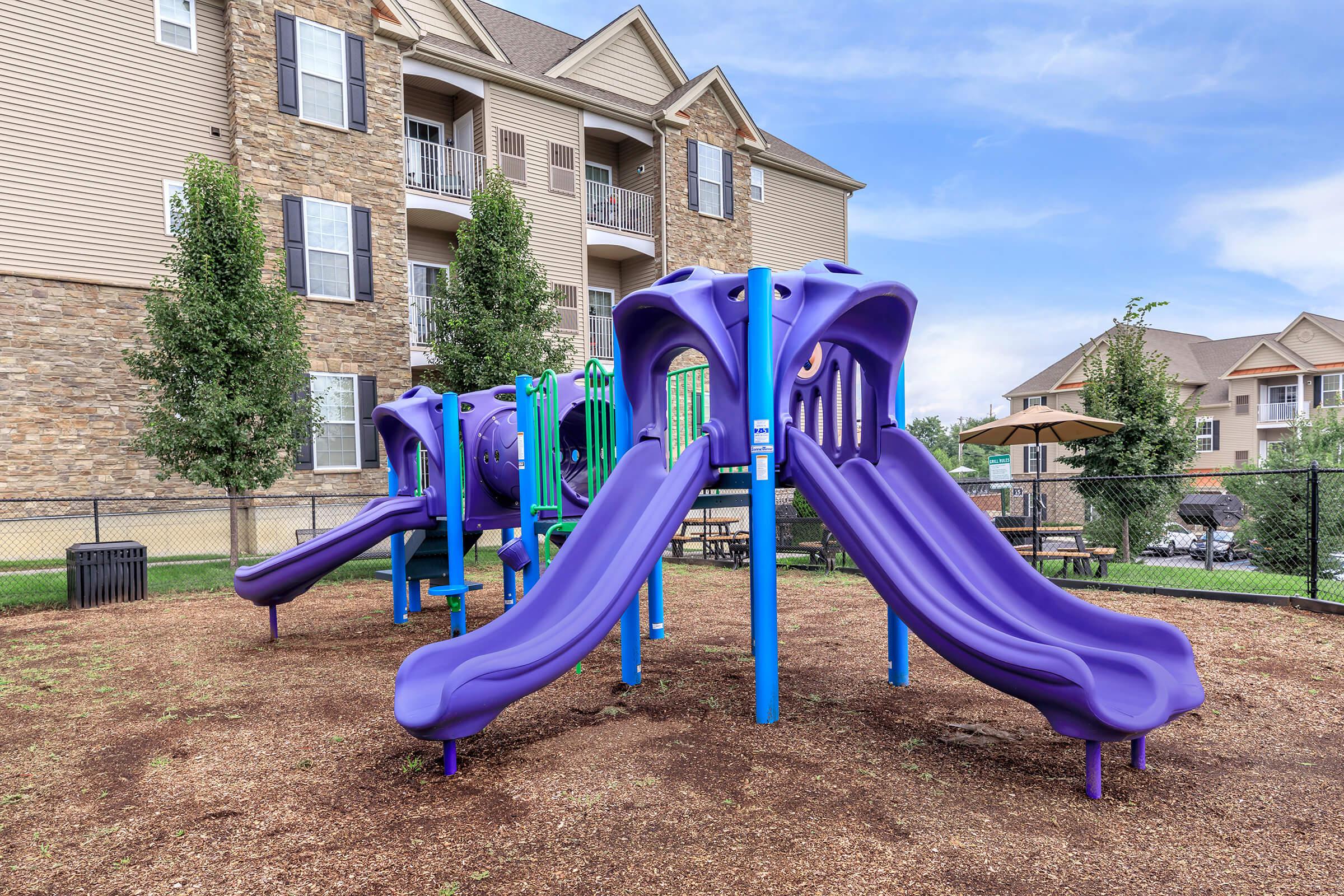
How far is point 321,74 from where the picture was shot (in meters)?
16.6

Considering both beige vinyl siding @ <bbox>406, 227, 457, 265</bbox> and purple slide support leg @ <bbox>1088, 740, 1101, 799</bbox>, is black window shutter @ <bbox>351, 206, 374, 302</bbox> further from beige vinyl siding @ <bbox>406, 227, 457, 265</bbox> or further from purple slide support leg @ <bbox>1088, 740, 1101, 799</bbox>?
purple slide support leg @ <bbox>1088, 740, 1101, 799</bbox>

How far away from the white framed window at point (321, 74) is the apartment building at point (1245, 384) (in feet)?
107

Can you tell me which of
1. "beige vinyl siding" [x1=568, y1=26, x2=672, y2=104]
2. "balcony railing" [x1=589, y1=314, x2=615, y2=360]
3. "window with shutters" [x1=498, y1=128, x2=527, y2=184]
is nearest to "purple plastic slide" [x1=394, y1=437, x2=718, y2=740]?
"window with shutters" [x1=498, y1=128, x2=527, y2=184]

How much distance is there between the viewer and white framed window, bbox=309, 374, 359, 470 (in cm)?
1655

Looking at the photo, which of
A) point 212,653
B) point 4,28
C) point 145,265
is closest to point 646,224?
point 145,265

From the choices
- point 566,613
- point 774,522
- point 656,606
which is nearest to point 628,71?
point 656,606

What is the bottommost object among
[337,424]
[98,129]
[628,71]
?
[337,424]

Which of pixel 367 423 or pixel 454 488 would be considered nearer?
pixel 454 488

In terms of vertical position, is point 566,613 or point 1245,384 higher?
point 1245,384

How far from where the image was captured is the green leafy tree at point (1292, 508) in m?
12.5

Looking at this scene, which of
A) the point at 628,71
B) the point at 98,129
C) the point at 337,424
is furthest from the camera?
the point at 628,71

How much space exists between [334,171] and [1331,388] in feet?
139

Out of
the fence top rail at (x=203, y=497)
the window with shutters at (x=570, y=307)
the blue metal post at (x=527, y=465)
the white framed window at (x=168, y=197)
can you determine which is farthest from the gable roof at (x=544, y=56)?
the blue metal post at (x=527, y=465)

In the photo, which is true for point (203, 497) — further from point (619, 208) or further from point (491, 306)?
point (619, 208)
